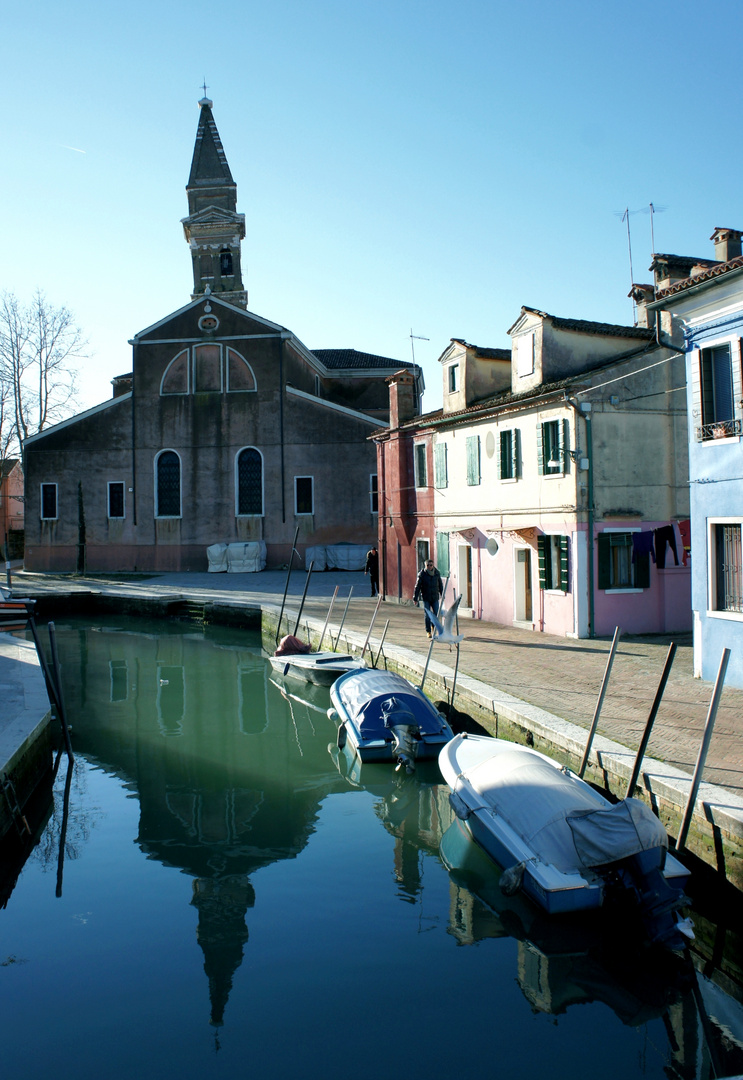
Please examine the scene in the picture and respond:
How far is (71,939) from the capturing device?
24.7ft

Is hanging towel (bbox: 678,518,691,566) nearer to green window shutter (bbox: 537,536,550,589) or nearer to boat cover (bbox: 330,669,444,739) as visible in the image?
green window shutter (bbox: 537,536,550,589)

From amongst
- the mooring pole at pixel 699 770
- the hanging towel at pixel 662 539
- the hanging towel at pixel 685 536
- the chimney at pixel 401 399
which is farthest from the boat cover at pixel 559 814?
the chimney at pixel 401 399

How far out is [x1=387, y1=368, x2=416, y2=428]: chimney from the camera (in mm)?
24547

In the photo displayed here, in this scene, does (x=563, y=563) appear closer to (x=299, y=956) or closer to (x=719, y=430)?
(x=719, y=430)

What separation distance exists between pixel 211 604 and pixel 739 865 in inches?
876

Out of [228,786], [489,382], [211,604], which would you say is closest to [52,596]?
[211,604]

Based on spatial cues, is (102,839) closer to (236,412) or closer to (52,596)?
(52,596)

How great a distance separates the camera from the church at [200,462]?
3581cm

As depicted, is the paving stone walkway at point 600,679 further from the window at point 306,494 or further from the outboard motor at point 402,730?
the window at point 306,494

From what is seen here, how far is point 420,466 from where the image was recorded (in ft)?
77.5

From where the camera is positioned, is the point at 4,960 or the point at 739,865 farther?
the point at 4,960

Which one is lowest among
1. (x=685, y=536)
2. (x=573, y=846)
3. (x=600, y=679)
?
(x=573, y=846)

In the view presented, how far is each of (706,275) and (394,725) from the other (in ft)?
24.5

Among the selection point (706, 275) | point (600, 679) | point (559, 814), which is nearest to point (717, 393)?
point (706, 275)
